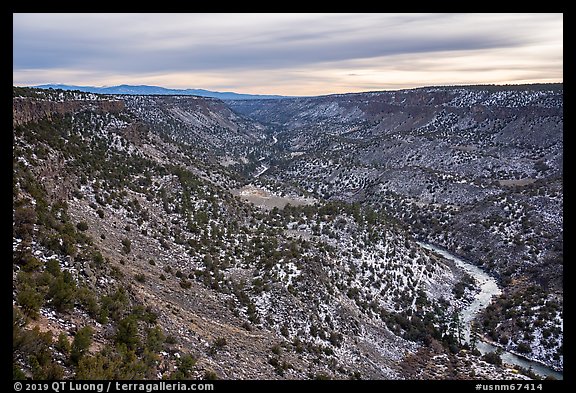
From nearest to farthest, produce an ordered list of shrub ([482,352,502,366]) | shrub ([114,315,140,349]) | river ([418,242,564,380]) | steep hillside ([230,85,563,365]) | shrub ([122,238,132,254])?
shrub ([114,315,140,349]) < shrub ([122,238,132,254]) < shrub ([482,352,502,366]) < river ([418,242,564,380]) < steep hillside ([230,85,563,365])

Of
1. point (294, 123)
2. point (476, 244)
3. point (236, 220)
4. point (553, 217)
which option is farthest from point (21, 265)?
point (294, 123)

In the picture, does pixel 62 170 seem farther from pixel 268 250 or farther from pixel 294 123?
pixel 294 123

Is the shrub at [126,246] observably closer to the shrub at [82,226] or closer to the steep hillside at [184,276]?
the steep hillside at [184,276]

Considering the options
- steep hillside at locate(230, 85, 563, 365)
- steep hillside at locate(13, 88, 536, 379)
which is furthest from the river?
steep hillside at locate(13, 88, 536, 379)

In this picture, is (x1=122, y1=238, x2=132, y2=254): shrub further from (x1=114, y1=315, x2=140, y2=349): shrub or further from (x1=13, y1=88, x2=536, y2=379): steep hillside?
(x1=114, y1=315, x2=140, y2=349): shrub

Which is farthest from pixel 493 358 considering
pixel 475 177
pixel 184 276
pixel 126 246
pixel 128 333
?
pixel 475 177

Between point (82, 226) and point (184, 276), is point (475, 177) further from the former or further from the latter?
point (82, 226)
